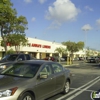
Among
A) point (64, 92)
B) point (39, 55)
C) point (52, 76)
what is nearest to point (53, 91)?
point (52, 76)

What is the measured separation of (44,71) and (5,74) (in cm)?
130

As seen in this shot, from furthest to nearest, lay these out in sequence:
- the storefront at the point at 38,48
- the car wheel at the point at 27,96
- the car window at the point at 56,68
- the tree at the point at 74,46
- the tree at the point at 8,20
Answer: the tree at the point at 74,46
the storefront at the point at 38,48
the tree at the point at 8,20
the car window at the point at 56,68
the car wheel at the point at 27,96

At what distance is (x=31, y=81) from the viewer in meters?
6.21

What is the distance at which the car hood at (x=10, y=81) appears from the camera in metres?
5.62

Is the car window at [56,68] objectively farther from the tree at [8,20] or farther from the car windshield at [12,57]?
the tree at [8,20]

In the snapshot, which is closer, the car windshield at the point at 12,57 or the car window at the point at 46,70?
the car window at the point at 46,70

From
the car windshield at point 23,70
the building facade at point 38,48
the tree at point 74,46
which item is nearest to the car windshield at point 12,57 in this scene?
the car windshield at point 23,70

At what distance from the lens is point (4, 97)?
5.33m

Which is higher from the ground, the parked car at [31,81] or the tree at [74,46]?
the tree at [74,46]

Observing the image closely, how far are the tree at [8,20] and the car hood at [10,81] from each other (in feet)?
52.9

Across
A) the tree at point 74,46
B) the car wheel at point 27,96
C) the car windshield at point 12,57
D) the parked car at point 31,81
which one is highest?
the tree at point 74,46

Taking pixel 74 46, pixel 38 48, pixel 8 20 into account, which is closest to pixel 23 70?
pixel 8 20

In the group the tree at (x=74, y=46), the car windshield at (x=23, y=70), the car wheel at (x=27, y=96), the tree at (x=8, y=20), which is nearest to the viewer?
the car wheel at (x=27, y=96)

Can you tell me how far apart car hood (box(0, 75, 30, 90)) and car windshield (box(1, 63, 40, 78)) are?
1.27ft
